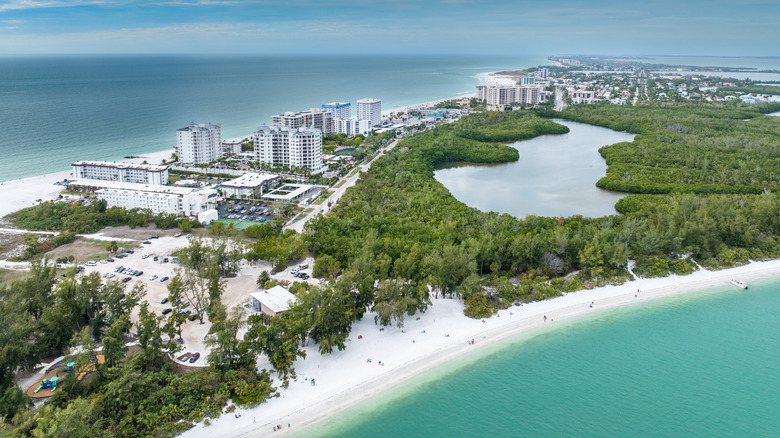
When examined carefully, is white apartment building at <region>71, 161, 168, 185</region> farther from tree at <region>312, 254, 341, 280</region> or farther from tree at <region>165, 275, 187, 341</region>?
tree at <region>312, 254, 341, 280</region>

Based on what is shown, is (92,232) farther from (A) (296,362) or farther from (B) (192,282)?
(A) (296,362)

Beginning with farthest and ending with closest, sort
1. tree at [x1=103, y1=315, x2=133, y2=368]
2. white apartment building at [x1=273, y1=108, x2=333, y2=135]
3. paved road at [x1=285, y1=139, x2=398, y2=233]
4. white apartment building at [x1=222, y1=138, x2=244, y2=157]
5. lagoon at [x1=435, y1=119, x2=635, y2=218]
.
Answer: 1. white apartment building at [x1=273, y1=108, x2=333, y2=135]
2. white apartment building at [x1=222, y1=138, x2=244, y2=157]
3. lagoon at [x1=435, y1=119, x2=635, y2=218]
4. paved road at [x1=285, y1=139, x2=398, y2=233]
5. tree at [x1=103, y1=315, x2=133, y2=368]

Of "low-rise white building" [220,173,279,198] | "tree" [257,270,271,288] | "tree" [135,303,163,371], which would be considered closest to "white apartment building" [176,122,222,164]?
"low-rise white building" [220,173,279,198]

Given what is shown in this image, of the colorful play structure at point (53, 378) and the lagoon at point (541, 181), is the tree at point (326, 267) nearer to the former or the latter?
the colorful play structure at point (53, 378)

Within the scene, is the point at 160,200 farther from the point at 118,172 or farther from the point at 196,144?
the point at 196,144

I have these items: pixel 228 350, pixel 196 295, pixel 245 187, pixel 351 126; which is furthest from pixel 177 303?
pixel 351 126

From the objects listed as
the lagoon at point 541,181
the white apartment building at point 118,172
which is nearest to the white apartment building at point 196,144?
the white apartment building at point 118,172
